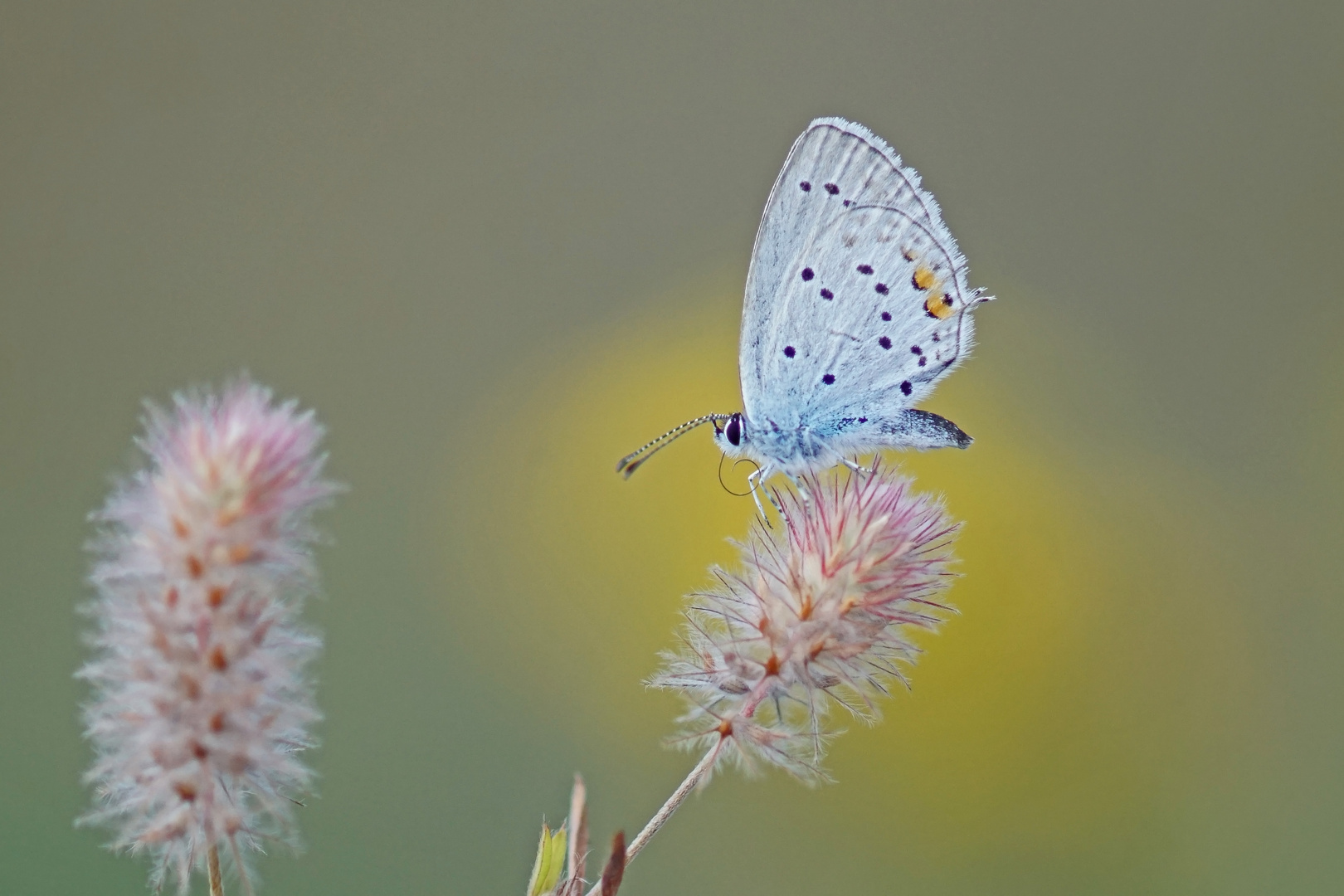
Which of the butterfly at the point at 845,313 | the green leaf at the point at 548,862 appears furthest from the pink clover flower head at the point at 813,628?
the butterfly at the point at 845,313

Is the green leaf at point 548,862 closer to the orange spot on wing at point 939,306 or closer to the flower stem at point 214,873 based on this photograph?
the flower stem at point 214,873

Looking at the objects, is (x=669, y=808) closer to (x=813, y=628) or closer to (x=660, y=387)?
(x=813, y=628)

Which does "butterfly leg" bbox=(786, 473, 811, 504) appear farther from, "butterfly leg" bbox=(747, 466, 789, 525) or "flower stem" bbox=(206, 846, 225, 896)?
"flower stem" bbox=(206, 846, 225, 896)

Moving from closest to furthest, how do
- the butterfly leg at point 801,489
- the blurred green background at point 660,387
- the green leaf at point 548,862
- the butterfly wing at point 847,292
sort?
the green leaf at point 548,862 < the butterfly leg at point 801,489 < the butterfly wing at point 847,292 < the blurred green background at point 660,387

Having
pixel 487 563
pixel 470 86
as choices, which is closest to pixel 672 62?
pixel 470 86

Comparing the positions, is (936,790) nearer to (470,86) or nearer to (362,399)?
(362,399)

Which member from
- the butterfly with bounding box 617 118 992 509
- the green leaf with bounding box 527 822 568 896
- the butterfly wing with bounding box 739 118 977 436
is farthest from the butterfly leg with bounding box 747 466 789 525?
the green leaf with bounding box 527 822 568 896

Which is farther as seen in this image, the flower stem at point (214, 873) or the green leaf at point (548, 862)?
the green leaf at point (548, 862)
